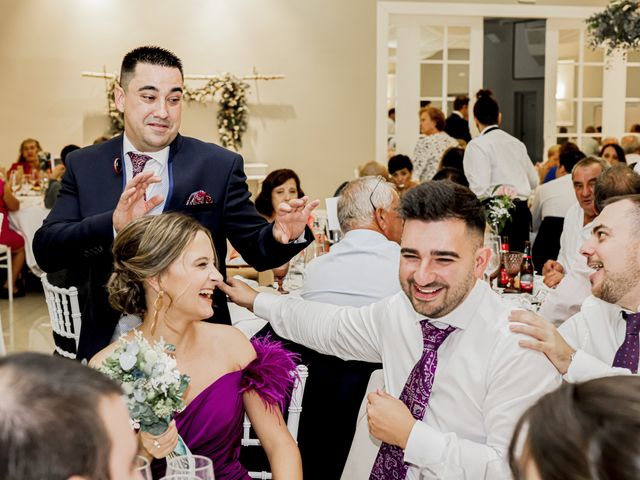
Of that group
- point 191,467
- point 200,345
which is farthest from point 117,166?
point 191,467

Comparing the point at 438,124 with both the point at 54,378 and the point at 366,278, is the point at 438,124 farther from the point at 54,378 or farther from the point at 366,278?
the point at 54,378

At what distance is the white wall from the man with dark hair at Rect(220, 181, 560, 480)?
7.93 metres

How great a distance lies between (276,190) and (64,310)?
7.54ft

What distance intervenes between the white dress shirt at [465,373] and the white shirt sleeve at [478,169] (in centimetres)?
494

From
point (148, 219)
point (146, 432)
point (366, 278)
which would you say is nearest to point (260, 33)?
point (366, 278)

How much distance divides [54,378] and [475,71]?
9.78m

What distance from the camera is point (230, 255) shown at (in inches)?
197

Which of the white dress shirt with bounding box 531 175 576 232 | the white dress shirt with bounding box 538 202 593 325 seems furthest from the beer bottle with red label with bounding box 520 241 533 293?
the white dress shirt with bounding box 531 175 576 232

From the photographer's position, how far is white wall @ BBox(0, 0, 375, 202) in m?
9.74

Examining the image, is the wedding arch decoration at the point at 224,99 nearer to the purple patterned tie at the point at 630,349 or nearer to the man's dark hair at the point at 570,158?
the man's dark hair at the point at 570,158

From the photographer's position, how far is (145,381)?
1.51 metres

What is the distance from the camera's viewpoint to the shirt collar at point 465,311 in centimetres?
220

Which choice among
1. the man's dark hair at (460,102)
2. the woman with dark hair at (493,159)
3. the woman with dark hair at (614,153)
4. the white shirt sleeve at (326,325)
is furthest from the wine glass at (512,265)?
the man's dark hair at (460,102)

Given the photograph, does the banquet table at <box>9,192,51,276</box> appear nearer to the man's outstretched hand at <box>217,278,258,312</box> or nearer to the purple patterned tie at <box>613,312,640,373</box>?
the man's outstretched hand at <box>217,278,258,312</box>
